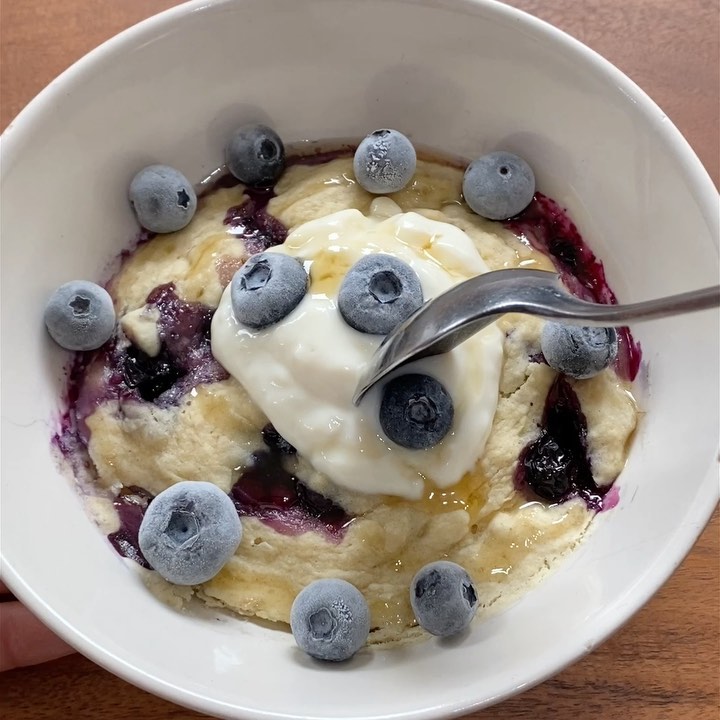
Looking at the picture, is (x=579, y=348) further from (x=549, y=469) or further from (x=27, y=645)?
(x=27, y=645)

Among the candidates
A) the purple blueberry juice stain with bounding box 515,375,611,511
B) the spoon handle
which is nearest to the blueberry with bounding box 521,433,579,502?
the purple blueberry juice stain with bounding box 515,375,611,511

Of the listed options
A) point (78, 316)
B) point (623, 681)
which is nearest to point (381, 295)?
point (78, 316)

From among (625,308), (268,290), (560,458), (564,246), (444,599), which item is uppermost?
(564,246)

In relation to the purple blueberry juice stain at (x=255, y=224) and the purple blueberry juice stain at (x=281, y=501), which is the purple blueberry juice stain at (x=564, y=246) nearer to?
the purple blueberry juice stain at (x=255, y=224)

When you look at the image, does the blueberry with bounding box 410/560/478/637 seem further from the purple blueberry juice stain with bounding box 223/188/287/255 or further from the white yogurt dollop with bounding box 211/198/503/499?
the purple blueberry juice stain with bounding box 223/188/287/255

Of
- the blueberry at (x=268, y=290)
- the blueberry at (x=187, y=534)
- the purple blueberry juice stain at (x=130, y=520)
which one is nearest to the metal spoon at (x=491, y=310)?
the blueberry at (x=268, y=290)

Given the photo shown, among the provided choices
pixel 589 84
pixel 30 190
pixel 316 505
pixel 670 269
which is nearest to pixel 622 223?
pixel 670 269
